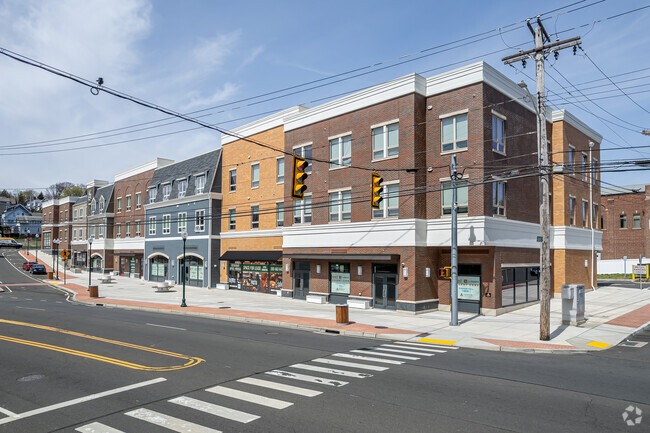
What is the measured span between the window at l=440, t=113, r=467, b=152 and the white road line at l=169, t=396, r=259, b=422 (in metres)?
19.3

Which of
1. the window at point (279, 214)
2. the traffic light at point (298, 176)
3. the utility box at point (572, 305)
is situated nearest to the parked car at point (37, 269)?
the window at point (279, 214)

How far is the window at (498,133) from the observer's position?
79.4 ft

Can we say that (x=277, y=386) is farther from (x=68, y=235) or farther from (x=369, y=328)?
(x=68, y=235)

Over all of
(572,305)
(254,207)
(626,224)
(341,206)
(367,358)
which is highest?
(254,207)

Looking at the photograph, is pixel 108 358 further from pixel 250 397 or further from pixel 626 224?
pixel 626 224

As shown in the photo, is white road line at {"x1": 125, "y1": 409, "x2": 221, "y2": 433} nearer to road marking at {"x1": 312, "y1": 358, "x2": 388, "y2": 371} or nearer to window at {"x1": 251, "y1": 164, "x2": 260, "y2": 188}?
road marking at {"x1": 312, "y1": 358, "x2": 388, "y2": 371}

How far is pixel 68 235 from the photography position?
72688 mm

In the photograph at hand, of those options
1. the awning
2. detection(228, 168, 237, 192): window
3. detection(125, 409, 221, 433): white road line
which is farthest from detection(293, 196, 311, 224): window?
detection(125, 409, 221, 433): white road line

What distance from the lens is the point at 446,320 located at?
857 inches

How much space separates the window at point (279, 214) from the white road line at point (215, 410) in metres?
25.1

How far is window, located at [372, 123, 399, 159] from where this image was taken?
25.8 metres

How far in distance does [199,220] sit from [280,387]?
112 ft

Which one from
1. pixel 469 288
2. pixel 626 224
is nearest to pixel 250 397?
pixel 469 288

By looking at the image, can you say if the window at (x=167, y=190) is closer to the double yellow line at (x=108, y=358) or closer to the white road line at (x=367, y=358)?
the double yellow line at (x=108, y=358)
